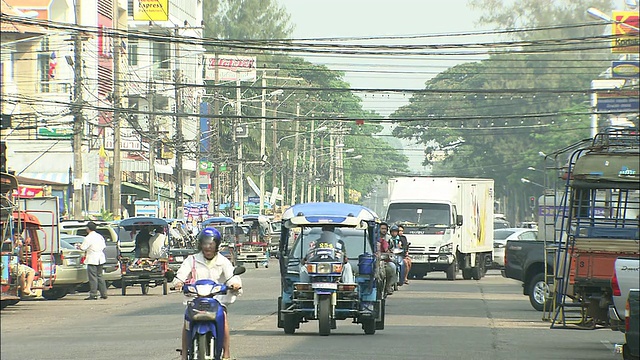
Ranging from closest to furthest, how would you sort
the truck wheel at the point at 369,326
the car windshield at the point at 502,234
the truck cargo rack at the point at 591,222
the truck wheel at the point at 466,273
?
the truck cargo rack at the point at 591,222 → the truck wheel at the point at 369,326 → the truck wheel at the point at 466,273 → the car windshield at the point at 502,234

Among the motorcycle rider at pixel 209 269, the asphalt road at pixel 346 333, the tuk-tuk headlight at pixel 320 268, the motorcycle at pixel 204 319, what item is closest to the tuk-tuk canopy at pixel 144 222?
the asphalt road at pixel 346 333

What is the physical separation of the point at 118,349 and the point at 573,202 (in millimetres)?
6503

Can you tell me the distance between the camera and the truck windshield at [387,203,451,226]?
39781 millimetres

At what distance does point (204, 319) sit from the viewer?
1233 centimetres

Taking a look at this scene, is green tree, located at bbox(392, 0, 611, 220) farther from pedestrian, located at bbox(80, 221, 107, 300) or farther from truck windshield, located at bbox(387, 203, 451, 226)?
pedestrian, located at bbox(80, 221, 107, 300)

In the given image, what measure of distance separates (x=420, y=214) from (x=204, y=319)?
91.6 feet

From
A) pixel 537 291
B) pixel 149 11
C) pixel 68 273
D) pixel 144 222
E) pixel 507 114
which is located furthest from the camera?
pixel 507 114

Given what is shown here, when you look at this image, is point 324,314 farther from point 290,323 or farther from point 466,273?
point 466,273

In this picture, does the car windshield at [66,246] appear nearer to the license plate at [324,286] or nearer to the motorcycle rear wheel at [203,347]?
the license plate at [324,286]

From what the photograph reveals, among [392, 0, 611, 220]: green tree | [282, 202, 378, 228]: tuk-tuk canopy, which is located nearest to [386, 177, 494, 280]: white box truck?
[282, 202, 378, 228]: tuk-tuk canopy

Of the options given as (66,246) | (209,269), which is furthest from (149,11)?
(209,269)

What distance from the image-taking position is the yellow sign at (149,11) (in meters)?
80.6

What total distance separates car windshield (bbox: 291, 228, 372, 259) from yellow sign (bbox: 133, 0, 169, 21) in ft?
193

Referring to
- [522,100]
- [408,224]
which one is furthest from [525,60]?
[408,224]
